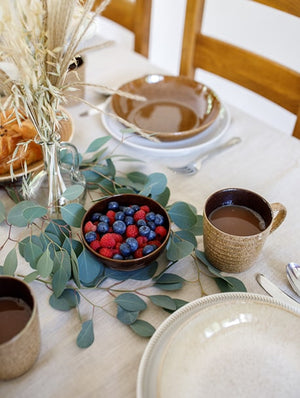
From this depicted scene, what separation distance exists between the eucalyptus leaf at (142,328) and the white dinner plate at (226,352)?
30 mm

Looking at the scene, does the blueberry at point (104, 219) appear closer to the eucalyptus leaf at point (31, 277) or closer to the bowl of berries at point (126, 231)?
the bowl of berries at point (126, 231)

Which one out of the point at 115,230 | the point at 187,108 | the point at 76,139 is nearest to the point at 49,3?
the point at 115,230

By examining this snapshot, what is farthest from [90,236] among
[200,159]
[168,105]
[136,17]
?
[136,17]

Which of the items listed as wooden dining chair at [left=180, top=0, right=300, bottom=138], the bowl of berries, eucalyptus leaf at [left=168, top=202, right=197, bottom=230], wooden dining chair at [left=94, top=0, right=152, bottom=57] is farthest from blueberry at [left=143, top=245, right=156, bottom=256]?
wooden dining chair at [left=94, top=0, right=152, bottom=57]

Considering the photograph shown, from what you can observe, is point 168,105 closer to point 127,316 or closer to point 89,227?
point 89,227

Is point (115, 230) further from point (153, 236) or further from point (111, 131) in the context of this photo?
point (111, 131)

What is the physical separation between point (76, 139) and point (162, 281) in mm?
445

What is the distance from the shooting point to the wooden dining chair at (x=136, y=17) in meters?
1.40

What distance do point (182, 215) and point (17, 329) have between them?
34cm

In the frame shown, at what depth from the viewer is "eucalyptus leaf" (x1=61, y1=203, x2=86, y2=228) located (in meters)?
0.71

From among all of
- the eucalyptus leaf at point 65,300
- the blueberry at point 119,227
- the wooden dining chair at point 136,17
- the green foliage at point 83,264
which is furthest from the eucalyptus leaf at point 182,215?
the wooden dining chair at point 136,17

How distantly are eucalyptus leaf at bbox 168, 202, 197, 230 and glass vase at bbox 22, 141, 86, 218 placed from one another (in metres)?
0.16

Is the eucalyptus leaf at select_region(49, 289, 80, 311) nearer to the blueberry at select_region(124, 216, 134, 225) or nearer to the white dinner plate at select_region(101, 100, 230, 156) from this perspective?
the blueberry at select_region(124, 216, 134, 225)

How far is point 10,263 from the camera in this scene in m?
0.66
